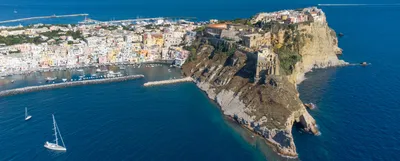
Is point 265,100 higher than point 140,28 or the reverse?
the reverse

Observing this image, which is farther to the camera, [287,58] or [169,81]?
[169,81]

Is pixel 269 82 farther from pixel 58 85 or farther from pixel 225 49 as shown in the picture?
pixel 58 85

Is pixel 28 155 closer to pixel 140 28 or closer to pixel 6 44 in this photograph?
pixel 6 44

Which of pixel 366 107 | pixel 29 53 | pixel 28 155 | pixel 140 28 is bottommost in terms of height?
pixel 28 155

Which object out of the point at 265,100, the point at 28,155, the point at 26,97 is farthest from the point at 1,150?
the point at 265,100

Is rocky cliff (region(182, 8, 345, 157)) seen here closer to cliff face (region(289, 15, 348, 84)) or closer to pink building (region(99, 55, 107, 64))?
cliff face (region(289, 15, 348, 84))

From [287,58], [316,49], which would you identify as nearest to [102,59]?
[287,58]
